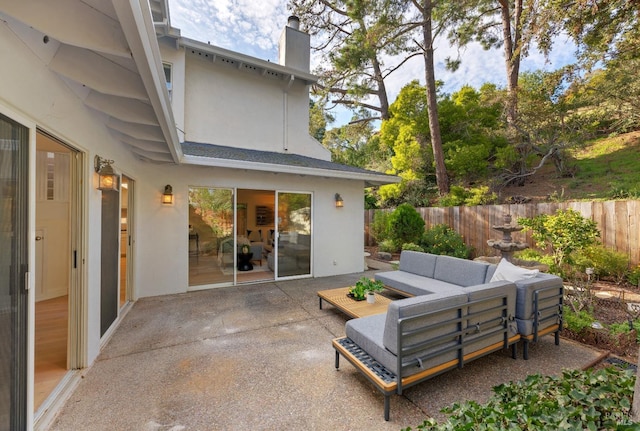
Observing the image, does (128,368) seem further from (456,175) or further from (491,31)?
(491,31)

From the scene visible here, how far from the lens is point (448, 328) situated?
242 centimetres

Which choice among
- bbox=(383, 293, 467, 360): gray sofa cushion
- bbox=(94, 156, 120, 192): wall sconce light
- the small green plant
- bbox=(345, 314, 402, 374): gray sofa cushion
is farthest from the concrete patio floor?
bbox=(94, 156, 120, 192): wall sconce light

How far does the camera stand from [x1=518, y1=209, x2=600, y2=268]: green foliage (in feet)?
16.5

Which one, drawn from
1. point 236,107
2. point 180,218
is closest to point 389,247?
point 236,107

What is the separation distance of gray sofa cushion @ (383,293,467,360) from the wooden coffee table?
130 cm

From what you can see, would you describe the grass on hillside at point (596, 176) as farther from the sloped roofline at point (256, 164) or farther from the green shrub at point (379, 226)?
the sloped roofline at point (256, 164)

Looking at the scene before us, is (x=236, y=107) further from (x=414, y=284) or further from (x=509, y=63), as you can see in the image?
(x=509, y=63)

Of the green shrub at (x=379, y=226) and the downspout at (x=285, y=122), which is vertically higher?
the downspout at (x=285, y=122)

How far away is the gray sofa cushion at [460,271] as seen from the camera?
13.5 feet

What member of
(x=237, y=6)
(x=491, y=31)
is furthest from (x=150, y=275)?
(x=491, y=31)

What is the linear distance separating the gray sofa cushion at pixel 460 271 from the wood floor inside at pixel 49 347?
5.17 m

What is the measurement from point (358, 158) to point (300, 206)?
1135 centimetres

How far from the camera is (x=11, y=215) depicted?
1.68 metres

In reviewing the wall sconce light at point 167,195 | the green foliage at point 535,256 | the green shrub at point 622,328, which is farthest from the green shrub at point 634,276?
the wall sconce light at point 167,195
